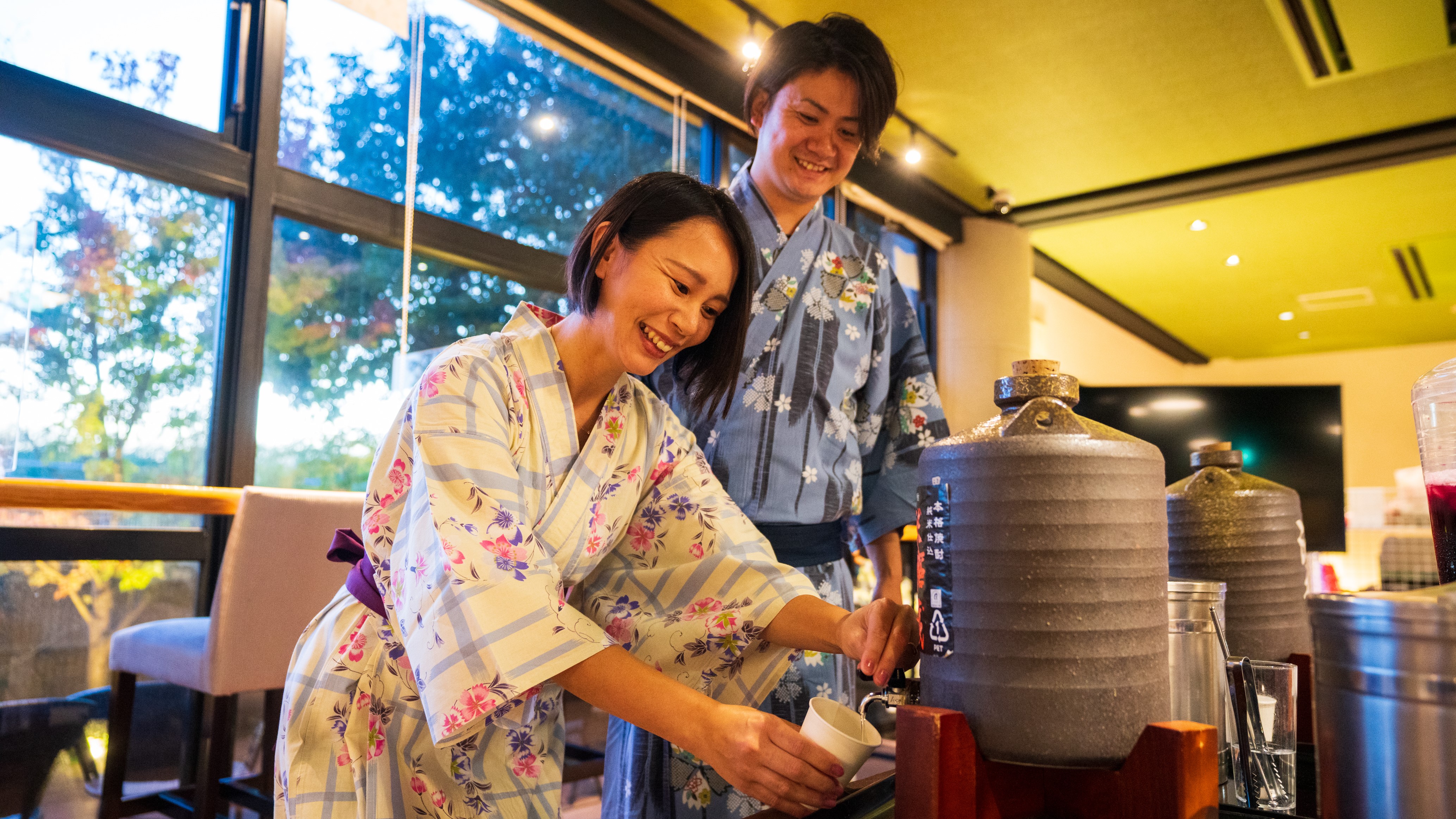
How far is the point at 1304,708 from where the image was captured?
1031mm

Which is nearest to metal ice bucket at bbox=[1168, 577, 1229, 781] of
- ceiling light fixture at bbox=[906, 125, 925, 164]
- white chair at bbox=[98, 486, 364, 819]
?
white chair at bbox=[98, 486, 364, 819]

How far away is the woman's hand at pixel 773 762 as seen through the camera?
2.17 feet

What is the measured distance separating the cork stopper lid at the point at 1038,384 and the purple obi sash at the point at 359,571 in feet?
2.12

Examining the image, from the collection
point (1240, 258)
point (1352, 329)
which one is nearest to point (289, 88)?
point (1240, 258)

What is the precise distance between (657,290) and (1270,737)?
2.41ft

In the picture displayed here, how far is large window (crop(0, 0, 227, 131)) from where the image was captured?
2379 mm

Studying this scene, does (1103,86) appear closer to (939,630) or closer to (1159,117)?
(1159,117)

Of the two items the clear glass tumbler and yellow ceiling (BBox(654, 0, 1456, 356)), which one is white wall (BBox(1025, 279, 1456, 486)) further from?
the clear glass tumbler

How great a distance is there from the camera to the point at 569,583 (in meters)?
1.04

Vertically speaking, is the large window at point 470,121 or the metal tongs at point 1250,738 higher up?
the large window at point 470,121

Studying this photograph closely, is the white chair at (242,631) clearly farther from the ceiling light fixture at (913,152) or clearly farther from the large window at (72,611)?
the ceiling light fixture at (913,152)

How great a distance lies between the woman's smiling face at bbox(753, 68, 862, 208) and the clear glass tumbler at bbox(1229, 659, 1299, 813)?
0.87 m

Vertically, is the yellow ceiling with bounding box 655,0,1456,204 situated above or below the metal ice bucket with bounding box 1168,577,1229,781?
above

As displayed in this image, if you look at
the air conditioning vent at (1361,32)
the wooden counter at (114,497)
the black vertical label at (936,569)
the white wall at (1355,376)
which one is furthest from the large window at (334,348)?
the white wall at (1355,376)
